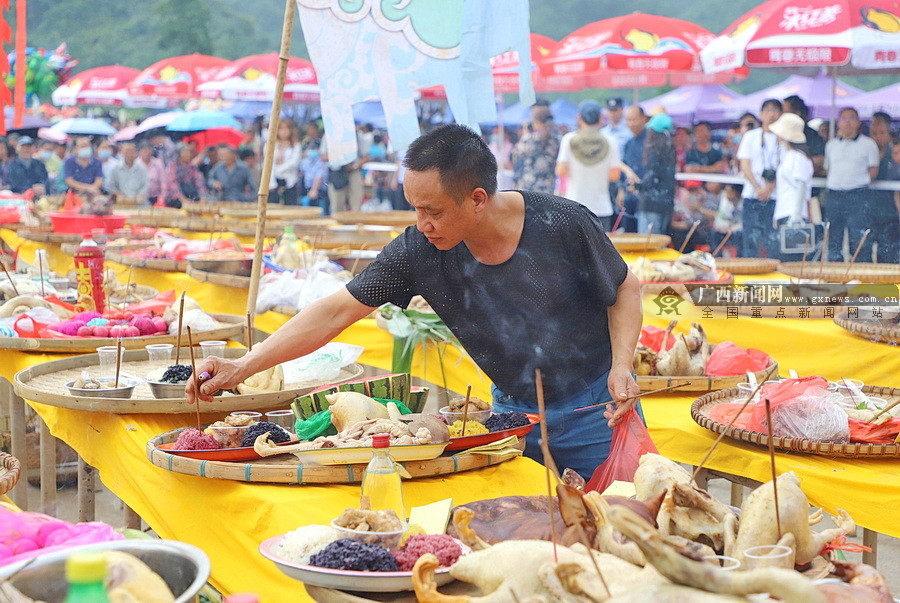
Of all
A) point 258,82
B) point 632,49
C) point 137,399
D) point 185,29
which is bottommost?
point 137,399

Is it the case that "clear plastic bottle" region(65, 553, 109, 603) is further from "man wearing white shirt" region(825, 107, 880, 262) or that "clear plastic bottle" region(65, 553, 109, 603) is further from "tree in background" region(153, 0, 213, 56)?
"tree in background" region(153, 0, 213, 56)

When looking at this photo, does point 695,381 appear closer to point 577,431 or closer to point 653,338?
point 653,338

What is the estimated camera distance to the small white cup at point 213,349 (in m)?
3.18

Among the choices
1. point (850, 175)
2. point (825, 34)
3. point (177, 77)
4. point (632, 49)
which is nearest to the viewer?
point (825, 34)

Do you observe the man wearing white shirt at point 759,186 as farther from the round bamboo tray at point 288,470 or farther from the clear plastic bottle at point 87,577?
the clear plastic bottle at point 87,577

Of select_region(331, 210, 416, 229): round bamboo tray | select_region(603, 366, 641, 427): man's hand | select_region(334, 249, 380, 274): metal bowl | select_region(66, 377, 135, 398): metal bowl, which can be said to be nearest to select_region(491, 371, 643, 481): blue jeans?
select_region(603, 366, 641, 427): man's hand

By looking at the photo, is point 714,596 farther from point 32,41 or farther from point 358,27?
point 32,41

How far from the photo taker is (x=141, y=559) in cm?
130

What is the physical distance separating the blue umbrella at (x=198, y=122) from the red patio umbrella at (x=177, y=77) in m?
3.57

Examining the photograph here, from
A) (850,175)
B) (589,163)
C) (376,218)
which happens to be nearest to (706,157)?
(850,175)

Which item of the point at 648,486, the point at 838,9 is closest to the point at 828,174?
the point at 838,9

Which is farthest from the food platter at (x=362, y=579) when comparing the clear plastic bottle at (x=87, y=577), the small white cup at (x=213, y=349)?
the small white cup at (x=213, y=349)

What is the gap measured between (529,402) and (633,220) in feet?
24.9

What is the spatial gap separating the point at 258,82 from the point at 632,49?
7.24m
